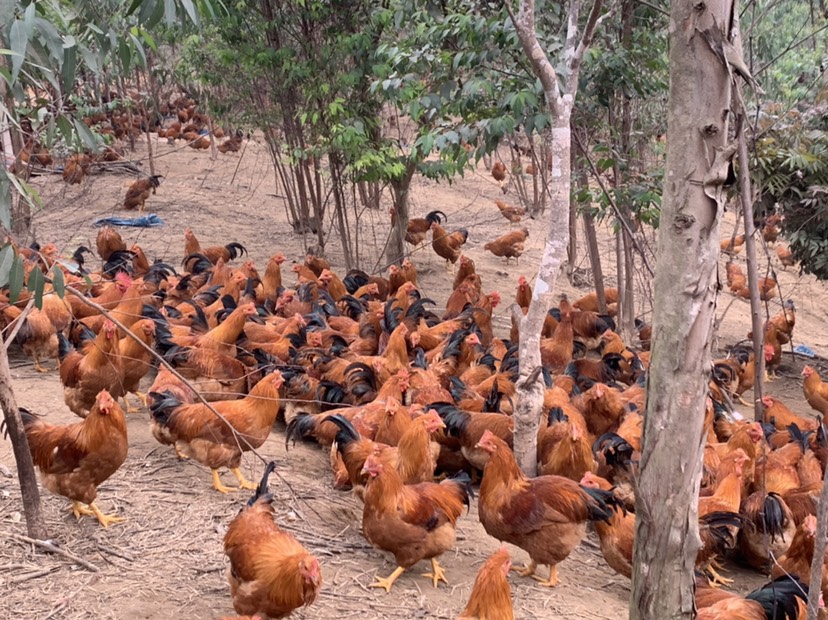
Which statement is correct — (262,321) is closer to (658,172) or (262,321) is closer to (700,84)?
(658,172)

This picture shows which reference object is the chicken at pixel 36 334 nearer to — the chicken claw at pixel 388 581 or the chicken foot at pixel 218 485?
the chicken foot at pixel 218 485

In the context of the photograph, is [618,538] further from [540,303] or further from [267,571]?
[267,571]

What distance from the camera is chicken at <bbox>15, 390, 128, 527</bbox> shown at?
522 cm

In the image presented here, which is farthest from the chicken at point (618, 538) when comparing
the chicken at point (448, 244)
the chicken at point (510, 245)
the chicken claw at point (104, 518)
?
the chicken at point (510, 245)

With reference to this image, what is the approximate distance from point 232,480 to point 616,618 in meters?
3.10

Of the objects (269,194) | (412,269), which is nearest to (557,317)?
(412,269)

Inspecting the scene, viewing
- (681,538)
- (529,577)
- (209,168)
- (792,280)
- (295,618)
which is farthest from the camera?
(209,168)

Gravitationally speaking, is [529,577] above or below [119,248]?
below

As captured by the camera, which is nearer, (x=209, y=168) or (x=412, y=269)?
(x=412, y=269)

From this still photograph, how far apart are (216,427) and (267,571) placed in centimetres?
194

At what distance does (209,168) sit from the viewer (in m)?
20.4

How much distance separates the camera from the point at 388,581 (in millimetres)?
5176

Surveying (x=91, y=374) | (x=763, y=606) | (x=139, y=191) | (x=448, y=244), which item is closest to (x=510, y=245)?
(x=448, y=244)

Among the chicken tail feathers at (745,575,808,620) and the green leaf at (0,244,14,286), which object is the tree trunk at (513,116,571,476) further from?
the green leaf at (0,244,14,286)
